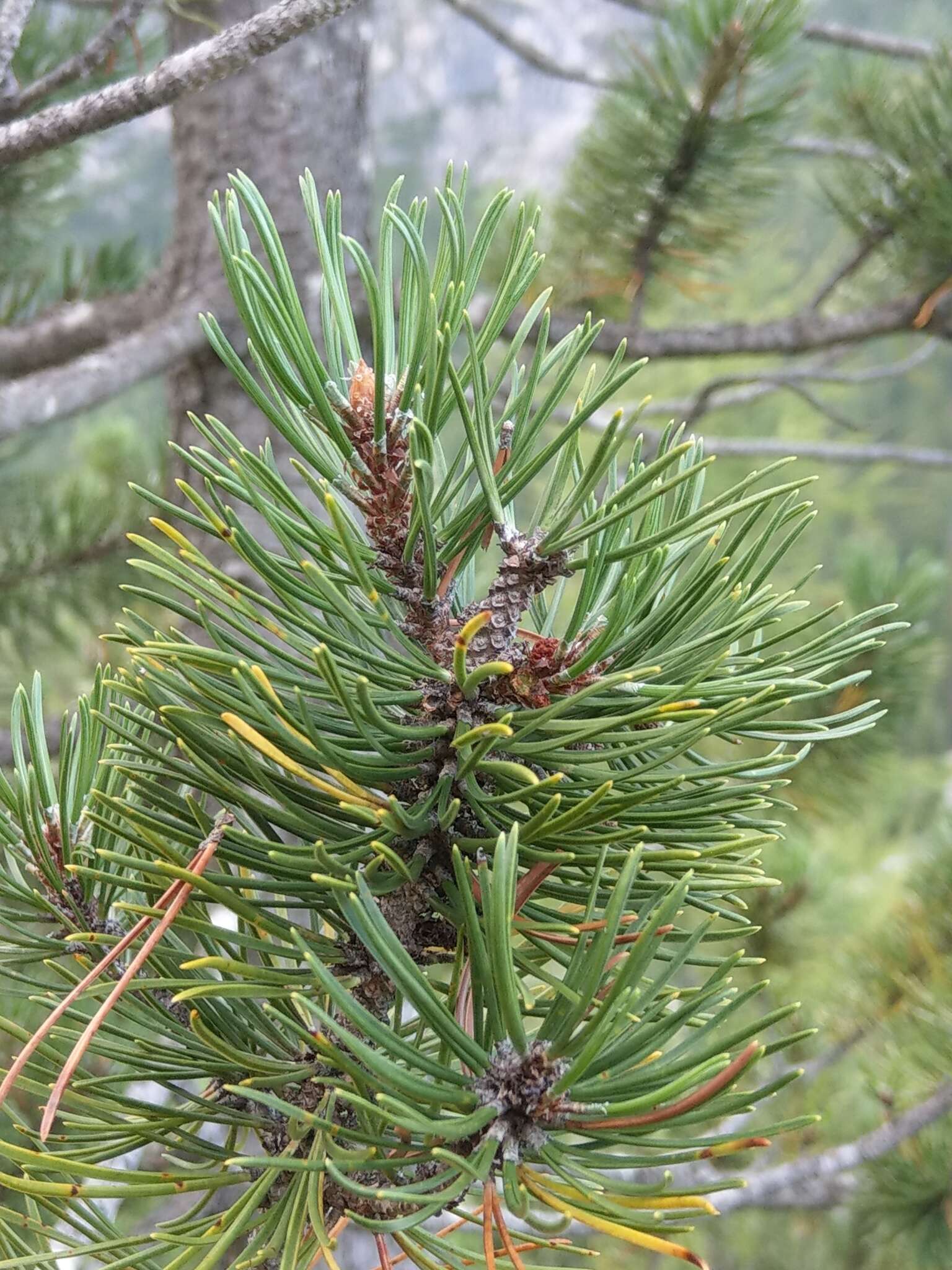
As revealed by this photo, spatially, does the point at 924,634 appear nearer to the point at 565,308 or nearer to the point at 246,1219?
the point at 565,308

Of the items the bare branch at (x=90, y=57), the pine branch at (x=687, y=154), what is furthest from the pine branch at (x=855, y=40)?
the bare branch at (x=90, y=57)

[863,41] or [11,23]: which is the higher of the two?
[863,41]

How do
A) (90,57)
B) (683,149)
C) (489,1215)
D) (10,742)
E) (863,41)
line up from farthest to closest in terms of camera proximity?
(863,41) → (683,149) → (10,742) → (90,57) → (489,1215)

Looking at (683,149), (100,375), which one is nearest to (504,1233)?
(100,375)

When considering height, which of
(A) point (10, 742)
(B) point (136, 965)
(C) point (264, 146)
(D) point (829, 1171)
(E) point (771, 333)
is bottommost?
(D) point (829, 1171)

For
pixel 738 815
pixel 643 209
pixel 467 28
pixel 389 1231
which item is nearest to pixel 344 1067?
pixel 389 1231

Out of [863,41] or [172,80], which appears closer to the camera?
[172,80]

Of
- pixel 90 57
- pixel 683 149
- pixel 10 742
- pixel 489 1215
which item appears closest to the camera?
pixel 489 1215

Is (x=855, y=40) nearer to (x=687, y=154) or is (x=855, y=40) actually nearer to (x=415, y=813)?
(x=687, y=154)
